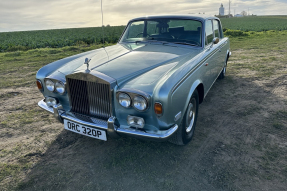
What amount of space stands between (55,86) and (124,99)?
1084 millimetres

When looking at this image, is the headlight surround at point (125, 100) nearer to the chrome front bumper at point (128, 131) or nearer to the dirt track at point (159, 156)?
the chrome front bumper at point (128, 131)

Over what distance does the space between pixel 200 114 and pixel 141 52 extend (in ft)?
5.10

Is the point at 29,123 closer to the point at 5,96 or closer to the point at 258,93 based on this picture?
the point at 5,96

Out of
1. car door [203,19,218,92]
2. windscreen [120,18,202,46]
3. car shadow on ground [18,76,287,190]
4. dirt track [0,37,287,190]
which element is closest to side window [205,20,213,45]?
car door [203,19,218,92]

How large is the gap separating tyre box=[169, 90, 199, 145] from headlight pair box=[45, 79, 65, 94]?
1512 millimetres

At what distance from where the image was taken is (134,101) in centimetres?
227

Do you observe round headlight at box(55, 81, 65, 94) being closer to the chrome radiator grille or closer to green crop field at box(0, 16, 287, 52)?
the chrome radiator grille

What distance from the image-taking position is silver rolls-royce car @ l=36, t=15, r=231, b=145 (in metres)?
2.29

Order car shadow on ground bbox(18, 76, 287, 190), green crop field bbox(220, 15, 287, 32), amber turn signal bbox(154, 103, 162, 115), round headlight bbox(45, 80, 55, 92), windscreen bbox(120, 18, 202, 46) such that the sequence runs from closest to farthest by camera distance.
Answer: amber turn signal bbox(154, 103, 162, 115), car shadow on ground bbox(18, 76, 287, 190), round headlight bbox(45, 80, 55, 92), windscreen bbox(120, 18, 202, 46), green crop field bbox(220, 15, 287, 32)

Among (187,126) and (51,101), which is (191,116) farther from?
(51,101)

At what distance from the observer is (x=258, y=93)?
4832 mm

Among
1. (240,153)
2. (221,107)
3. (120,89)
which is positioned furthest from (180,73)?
(221,107)

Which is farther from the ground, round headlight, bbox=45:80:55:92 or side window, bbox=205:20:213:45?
side window, bbox=205:20:213:45

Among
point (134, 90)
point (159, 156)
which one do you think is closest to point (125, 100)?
point (134, 90)
